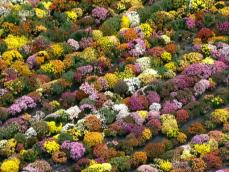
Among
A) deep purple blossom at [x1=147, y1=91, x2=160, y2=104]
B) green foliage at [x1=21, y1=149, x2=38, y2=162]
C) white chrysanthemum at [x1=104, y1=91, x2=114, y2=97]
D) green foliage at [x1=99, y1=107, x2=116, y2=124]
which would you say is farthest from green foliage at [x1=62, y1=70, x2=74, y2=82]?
green foliage at [x1=21, y1=149, x2=38, y2=162]

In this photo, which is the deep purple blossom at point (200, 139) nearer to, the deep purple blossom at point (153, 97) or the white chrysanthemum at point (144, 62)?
the deep purple blossom at point (153, 97)

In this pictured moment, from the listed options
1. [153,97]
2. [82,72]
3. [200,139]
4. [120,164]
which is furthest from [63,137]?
[200,139]

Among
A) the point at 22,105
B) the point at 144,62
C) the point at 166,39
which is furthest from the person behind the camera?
the point at 166,39

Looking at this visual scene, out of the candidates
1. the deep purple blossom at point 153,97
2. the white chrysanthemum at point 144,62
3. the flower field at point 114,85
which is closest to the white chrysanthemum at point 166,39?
the flower field at point 114,85

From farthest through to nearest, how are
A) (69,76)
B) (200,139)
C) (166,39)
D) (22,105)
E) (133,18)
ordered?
(133,18) → (166,39) → (69,76) → (22,105) → (200,139)

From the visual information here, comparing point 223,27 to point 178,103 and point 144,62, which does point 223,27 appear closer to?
point 144,62
